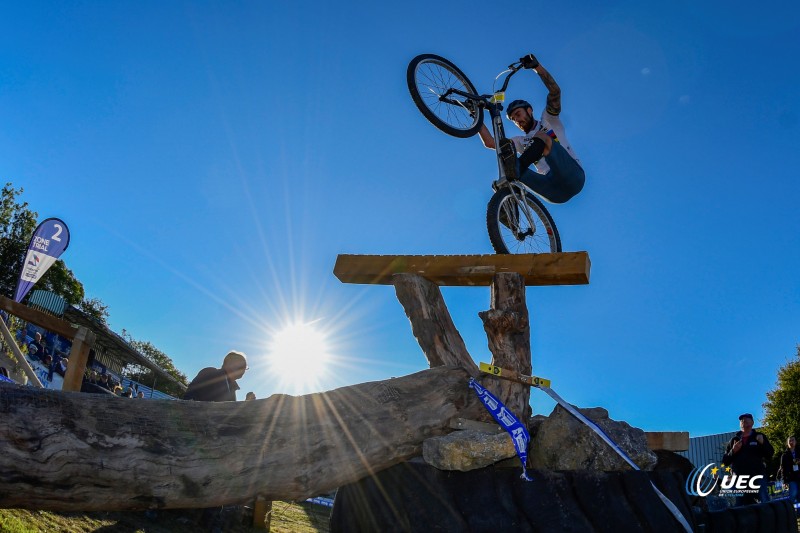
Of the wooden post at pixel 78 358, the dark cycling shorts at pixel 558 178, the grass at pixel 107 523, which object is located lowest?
the grass at pixel 107 523

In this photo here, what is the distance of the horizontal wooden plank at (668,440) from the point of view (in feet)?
16.6

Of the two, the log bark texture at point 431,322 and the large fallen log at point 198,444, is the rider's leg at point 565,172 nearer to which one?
the log bark texture at point 431,322

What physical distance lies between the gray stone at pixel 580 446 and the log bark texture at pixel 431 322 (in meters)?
0.78

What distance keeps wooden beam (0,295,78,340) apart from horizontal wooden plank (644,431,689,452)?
6.31 metres

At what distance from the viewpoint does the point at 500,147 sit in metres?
6.36

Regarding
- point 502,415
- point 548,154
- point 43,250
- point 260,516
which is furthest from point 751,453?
point 43,250

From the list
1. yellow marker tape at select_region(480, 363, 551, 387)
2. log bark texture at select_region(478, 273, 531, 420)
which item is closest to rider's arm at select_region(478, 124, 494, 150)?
log bark texture at select_region(478, 273, 531, 420)

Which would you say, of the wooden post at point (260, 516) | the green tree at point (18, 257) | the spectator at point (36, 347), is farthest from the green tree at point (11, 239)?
the wooden post at point (260, 516)

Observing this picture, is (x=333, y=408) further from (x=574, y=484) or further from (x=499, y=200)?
(x=499, y=200)

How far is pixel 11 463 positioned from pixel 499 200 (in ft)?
15.8

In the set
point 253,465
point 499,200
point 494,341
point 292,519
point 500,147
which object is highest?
point 500,147

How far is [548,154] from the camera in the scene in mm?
6180

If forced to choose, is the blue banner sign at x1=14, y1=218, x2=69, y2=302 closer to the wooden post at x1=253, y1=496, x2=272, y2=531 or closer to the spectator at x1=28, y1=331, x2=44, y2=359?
the spectator at x1=28, y1=331, x2=44, y2=359

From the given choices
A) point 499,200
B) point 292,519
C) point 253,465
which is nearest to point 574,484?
point 253,465
